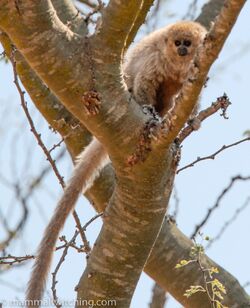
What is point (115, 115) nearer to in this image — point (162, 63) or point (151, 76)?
point (151, 76)

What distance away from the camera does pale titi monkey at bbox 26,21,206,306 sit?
5.16 meters

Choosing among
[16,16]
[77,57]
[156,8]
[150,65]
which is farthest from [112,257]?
[156,8]

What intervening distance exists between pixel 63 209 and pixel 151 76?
2.42 metres

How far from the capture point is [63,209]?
4.91 m

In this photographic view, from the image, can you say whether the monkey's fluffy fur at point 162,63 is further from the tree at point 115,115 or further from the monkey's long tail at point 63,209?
the tree at point 115,115

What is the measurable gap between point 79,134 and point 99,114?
1.80 m

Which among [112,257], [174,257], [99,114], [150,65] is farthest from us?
[150,65]

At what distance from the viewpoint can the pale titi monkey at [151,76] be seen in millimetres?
5160

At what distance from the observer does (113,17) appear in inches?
139

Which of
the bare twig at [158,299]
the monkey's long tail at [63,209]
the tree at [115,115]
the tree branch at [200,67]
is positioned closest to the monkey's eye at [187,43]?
the monkey's long tail at [63,209]

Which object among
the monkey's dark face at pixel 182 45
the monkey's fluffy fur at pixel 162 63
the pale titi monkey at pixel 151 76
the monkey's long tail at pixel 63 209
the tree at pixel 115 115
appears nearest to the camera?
the tree at pixel 115 115

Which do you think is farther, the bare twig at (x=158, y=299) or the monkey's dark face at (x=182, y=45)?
the monkey's dark face at (x=182, y=45)

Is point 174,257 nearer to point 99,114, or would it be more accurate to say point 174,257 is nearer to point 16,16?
point 99,114

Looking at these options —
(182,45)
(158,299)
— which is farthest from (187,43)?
(158,299)
